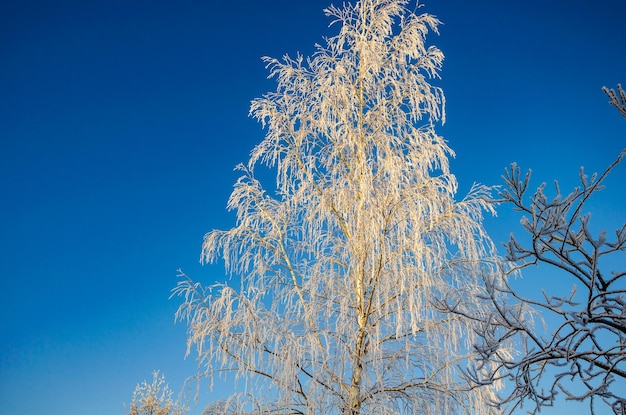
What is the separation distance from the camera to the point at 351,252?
6141 mm

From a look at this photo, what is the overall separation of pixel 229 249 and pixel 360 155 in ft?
5.99

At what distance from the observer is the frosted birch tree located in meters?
5.40

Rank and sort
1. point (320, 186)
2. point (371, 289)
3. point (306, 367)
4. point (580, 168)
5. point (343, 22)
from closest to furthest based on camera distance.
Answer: point (580, 168) < point (306, 367) < point (371, 289) < point (320, 186) < point (343, 22)

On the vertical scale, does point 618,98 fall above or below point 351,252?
below

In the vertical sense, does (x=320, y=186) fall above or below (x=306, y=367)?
above

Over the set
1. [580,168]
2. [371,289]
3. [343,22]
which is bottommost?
[580,168]

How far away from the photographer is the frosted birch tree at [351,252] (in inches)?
213

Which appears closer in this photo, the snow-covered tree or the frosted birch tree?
the snow-covered tree

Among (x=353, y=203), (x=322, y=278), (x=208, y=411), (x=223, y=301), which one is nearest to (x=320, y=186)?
(x=353, y=203)

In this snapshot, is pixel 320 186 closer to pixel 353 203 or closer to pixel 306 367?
pixel 353 203

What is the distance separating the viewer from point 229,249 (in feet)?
20.2

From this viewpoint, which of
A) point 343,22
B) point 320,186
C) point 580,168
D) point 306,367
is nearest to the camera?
point 580,168

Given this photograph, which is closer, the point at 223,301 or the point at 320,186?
the point at 223,301

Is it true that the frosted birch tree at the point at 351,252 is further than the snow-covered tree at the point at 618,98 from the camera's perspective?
Yes
